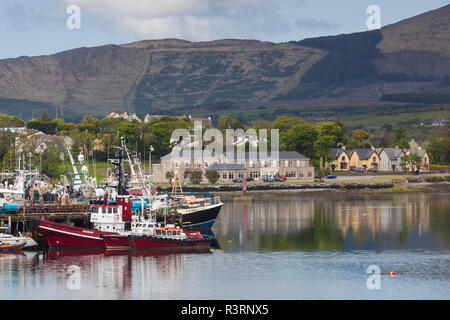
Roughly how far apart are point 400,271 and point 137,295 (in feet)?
64.7

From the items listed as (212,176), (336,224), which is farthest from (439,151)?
(336,224)

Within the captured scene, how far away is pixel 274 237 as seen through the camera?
7762 centimetres

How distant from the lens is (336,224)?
8812 cm

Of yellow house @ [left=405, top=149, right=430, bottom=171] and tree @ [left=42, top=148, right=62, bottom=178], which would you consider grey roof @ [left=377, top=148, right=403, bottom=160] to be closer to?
yellow house @ [left=405, top=149, right=430, bottom=171]

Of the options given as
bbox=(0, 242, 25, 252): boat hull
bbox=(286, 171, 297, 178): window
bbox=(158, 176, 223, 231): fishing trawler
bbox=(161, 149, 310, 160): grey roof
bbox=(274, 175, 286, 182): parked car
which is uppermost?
bbox=(161, 149, 310, 160): grey roof

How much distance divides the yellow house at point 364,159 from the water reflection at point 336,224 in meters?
51.6

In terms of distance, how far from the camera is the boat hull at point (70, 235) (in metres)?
66.2

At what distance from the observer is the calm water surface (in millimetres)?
51625

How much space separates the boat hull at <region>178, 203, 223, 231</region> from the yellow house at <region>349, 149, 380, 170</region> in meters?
98.9

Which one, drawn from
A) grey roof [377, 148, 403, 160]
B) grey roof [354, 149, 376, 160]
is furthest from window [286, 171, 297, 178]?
grey roof [377, 148, 403, 160]

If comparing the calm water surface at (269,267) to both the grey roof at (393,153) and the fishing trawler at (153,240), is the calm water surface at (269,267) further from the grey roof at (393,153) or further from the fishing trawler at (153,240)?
the grey roof at (393,153)

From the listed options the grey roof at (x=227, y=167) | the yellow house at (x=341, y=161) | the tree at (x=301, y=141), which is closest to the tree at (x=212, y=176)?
the grey roof at (x=227, y=167)

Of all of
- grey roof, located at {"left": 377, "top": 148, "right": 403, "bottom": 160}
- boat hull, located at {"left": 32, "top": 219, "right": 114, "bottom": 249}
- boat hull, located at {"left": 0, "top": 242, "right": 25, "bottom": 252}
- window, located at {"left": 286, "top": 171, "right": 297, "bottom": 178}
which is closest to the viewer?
boat hull, located at {"left": 32, "top": 219, "right": 114, "bottom": 249}
